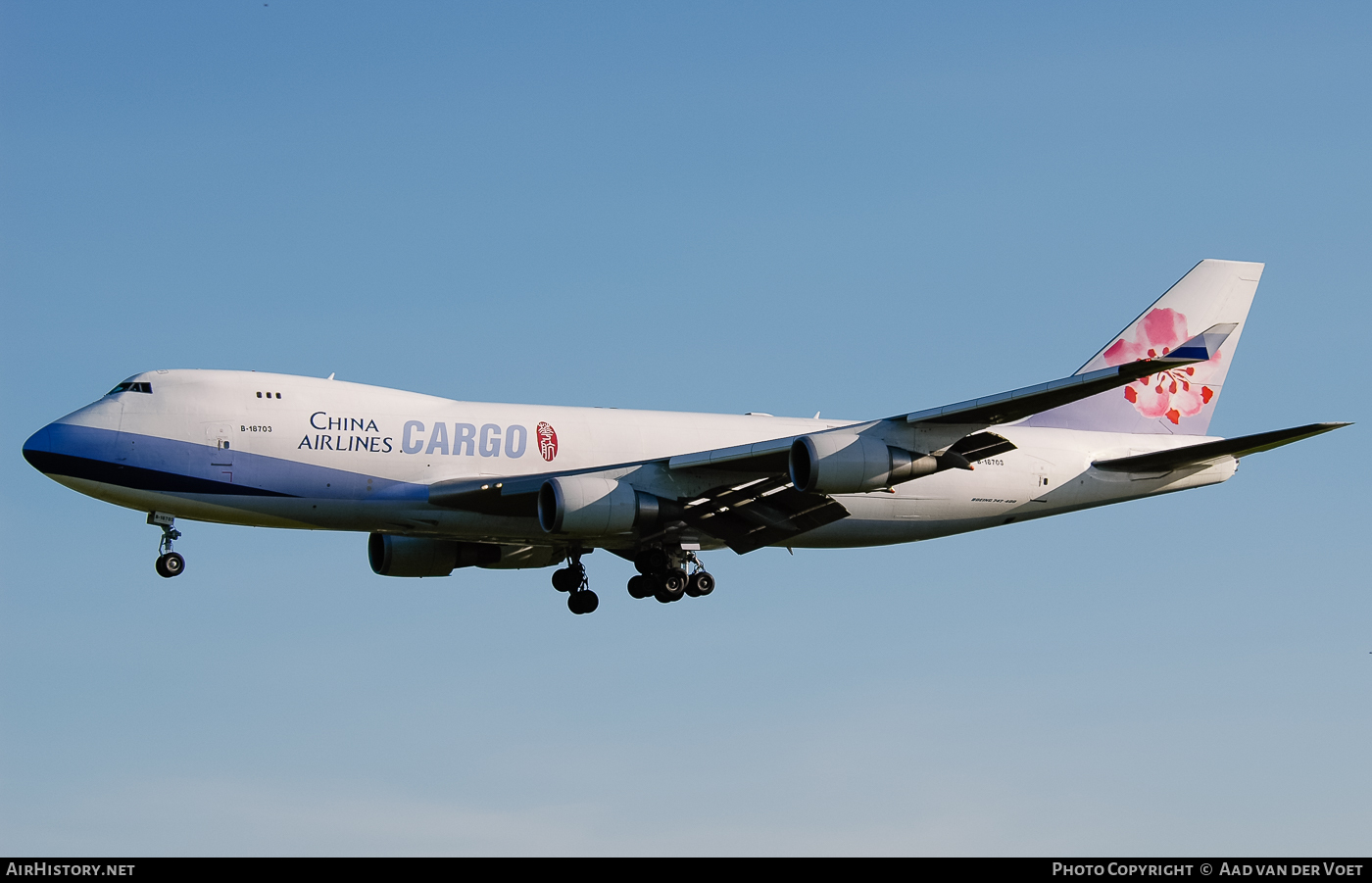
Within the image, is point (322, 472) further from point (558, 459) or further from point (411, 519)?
point (558, 459)

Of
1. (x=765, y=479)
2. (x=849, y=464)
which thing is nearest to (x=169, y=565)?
(x=765, y=479)

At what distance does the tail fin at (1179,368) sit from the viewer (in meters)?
41.4

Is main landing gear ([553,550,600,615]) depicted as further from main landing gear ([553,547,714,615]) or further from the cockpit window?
the cockpit window

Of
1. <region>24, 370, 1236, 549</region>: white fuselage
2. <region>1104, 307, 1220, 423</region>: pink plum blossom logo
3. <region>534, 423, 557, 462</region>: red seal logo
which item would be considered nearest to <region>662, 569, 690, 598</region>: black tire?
<region>24, 370, 1236, 549</region>: white fuselage

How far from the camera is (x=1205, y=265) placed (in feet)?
139

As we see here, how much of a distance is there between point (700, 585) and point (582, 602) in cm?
427

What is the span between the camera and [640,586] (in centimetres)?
3659

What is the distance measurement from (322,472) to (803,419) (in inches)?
505

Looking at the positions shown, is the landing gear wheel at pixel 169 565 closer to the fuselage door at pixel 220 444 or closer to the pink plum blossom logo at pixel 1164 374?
the fuselage door at pixel 220 444

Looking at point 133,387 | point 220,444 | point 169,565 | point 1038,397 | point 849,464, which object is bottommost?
point 169,565

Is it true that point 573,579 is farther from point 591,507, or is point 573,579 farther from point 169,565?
point 169,565

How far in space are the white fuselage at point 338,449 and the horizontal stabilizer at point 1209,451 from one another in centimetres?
649

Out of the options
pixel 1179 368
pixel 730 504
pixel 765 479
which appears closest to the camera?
pixel 765 479
